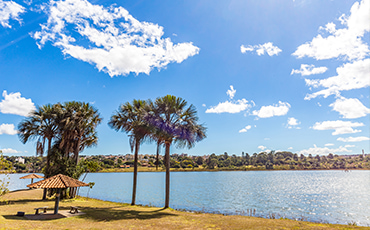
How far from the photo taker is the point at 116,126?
21.3 meters

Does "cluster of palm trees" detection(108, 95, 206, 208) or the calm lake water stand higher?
"cluster of palm trees" detection(108, 95, 206, 208)

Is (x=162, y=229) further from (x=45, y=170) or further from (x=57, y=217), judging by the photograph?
(x=45, y=170)

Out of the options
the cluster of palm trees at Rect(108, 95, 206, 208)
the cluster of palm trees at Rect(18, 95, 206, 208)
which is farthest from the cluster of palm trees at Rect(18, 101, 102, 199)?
the cluster of palm trees at Rect(108, 95, 206, 208)

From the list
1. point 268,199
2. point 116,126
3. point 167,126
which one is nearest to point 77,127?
point 116,126

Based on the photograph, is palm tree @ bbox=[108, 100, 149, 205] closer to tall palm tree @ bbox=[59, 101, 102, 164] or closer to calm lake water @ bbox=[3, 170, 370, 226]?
tall palm tree @ bbox=[59, 101, 102, 164]

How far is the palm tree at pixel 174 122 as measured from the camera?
18.4 metres

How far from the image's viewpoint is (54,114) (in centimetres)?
2342

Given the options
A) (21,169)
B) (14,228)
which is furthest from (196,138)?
(21,169)

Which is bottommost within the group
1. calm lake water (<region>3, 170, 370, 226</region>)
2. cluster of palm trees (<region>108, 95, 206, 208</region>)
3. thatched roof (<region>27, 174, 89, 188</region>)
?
calm lake water (<region>3, 170, 370, 226</region>)

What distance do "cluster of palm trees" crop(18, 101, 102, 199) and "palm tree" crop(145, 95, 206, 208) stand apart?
10718mm

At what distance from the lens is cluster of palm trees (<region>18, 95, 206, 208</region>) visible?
1844cm

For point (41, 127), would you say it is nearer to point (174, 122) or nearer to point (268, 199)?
point (174, 122)

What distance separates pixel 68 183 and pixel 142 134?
247 inches

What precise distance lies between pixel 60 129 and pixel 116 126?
7309 millimetres
